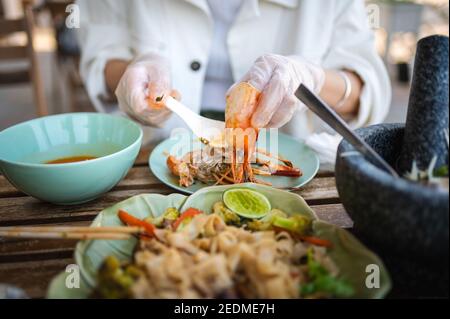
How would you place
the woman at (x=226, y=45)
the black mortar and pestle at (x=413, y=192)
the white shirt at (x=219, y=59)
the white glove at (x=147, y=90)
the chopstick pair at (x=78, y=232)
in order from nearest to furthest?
the black mortar and pestle at (x=413, y=192)
the chopstick pair at (x=78, y=232)
the white glove at (x=147, y=90)
the woman at (x=226, y=45)
the white shirt at (x=219, y=59)

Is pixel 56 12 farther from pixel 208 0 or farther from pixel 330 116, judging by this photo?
pixel 330 116

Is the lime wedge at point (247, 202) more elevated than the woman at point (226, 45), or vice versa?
the woman at point (226, 45)

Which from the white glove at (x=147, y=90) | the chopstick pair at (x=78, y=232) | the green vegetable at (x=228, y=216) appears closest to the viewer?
the chopstick pair at (x=78, y=232)

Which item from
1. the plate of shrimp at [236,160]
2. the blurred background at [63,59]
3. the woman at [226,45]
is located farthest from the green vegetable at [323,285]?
the blurred background at [63,59]

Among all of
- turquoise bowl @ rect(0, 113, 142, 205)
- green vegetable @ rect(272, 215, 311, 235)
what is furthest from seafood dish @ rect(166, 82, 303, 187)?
green vegetable @ rect(272, 215, 311, 235)

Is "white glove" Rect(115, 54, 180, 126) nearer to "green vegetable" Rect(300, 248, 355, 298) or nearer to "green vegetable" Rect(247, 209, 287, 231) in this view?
"green vegetable" Rect(247, 209, 287, 231)

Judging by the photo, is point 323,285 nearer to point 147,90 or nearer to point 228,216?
point 228,216

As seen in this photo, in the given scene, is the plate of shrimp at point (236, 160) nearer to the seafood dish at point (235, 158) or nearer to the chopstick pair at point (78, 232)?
the seafood dish at point (235, 158)
